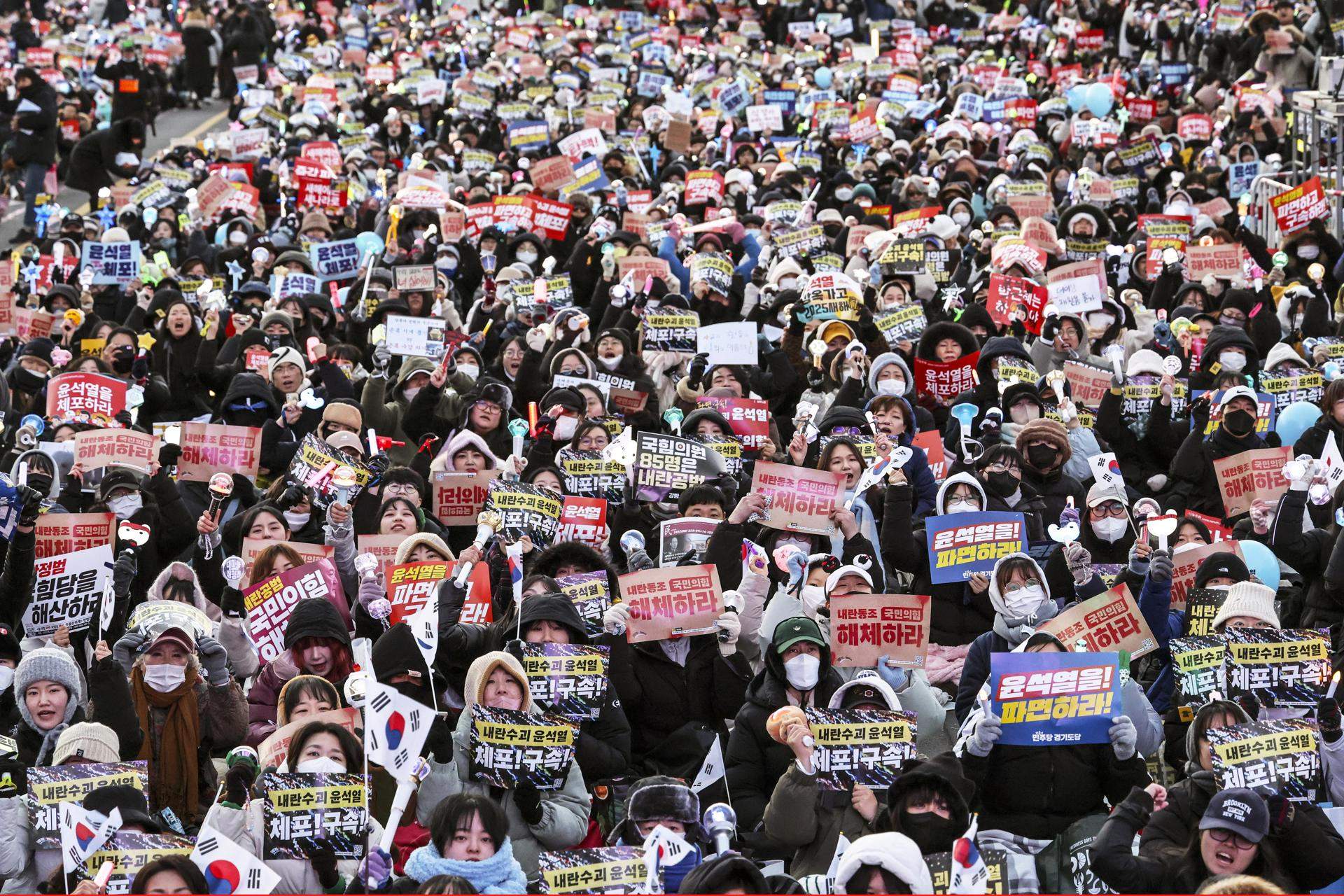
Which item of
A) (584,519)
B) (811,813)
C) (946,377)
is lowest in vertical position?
(811,813)

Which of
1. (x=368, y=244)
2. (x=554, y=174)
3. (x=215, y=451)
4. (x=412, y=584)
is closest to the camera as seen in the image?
(x=412, y=584)

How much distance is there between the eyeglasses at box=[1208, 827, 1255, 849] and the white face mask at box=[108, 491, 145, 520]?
17.9ft

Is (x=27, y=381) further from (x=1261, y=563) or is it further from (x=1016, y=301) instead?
(x=1261, y=563)

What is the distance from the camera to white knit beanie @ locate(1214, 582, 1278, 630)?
7.39 meters

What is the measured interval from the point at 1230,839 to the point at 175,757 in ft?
12.5

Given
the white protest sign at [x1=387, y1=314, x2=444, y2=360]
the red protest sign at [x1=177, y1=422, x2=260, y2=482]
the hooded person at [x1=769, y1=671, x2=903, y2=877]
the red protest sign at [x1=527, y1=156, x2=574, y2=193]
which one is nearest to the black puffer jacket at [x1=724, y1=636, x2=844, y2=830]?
the hooded person at [x1=769, y1=671, x2=903, y2=877]

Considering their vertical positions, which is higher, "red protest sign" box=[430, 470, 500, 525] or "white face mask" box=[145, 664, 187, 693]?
"red protest sign" box=[430, 470, 500, 525]

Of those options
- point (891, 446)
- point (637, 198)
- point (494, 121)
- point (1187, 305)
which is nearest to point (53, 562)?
point (891, 446)

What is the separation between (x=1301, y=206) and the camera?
47.3 ft

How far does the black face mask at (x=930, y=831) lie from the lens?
6102 mm

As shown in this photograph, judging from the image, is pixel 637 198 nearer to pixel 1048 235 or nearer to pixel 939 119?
pixel 1048 235

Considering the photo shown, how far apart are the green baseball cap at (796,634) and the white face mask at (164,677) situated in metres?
2.26

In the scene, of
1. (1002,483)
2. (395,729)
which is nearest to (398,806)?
(395,729)

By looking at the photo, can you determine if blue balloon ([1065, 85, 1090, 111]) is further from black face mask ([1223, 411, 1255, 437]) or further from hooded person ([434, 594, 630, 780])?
hooded person ([434, 594, 630, 780])
